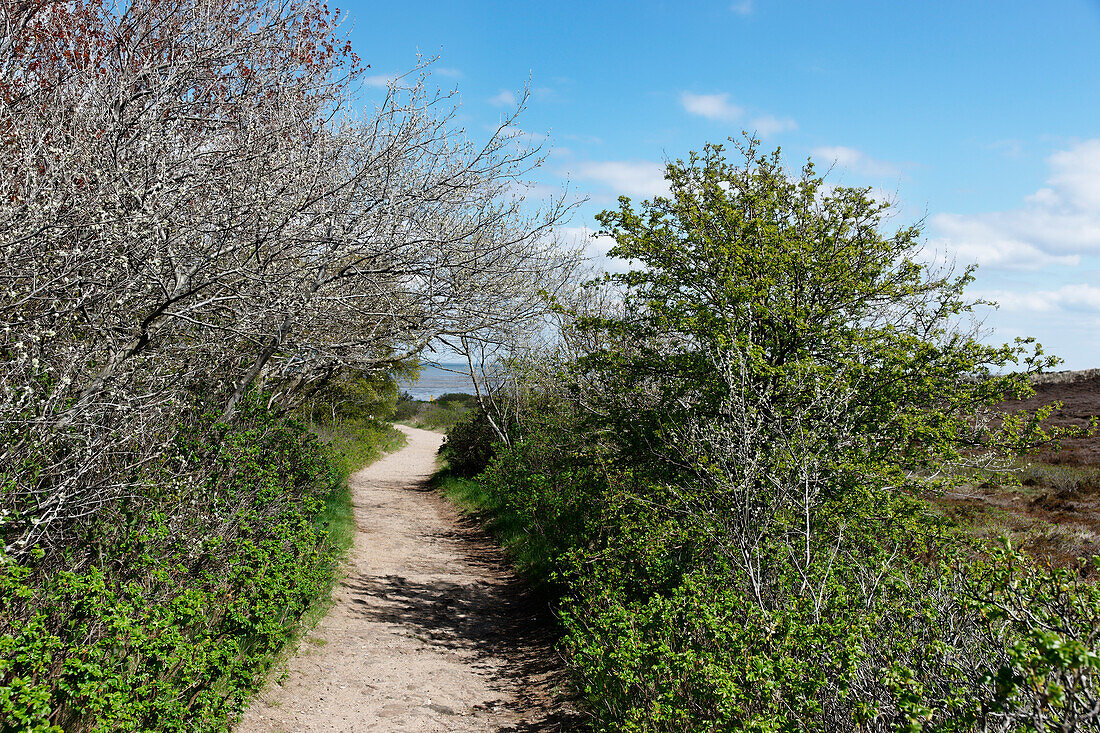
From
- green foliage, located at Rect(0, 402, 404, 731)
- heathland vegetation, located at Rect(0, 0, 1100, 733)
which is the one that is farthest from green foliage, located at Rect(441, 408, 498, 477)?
green foliage, located at Rect(0, 402, 404, 731)

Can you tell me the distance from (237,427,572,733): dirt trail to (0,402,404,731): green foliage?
0.46 metres

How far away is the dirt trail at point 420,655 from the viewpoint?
535 cm

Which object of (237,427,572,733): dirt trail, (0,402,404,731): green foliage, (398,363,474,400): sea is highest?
(398,363,474,400): sea

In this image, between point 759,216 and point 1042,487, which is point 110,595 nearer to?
point 759,216

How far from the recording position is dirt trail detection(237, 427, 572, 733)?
5.35 metres

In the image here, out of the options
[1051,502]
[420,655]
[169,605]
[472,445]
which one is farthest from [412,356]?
[1051,502]

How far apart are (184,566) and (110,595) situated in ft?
3.85

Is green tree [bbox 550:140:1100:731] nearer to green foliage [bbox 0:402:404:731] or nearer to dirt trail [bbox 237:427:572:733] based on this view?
dirt trail [bbox 237:427:572:733]

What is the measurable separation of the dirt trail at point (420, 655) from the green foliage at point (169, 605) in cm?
46

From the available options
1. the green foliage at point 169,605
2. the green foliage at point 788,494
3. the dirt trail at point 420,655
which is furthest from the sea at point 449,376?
the dirt trail at point 420,655

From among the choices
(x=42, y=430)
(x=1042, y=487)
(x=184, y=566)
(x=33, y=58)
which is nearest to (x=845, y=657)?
(x=184, y=566)

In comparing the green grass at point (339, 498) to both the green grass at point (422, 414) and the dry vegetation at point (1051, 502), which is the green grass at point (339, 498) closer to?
the dry vegetation at point (1051, 502)

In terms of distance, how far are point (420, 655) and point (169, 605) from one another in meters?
3.19

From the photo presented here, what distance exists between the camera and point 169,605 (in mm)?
4211
